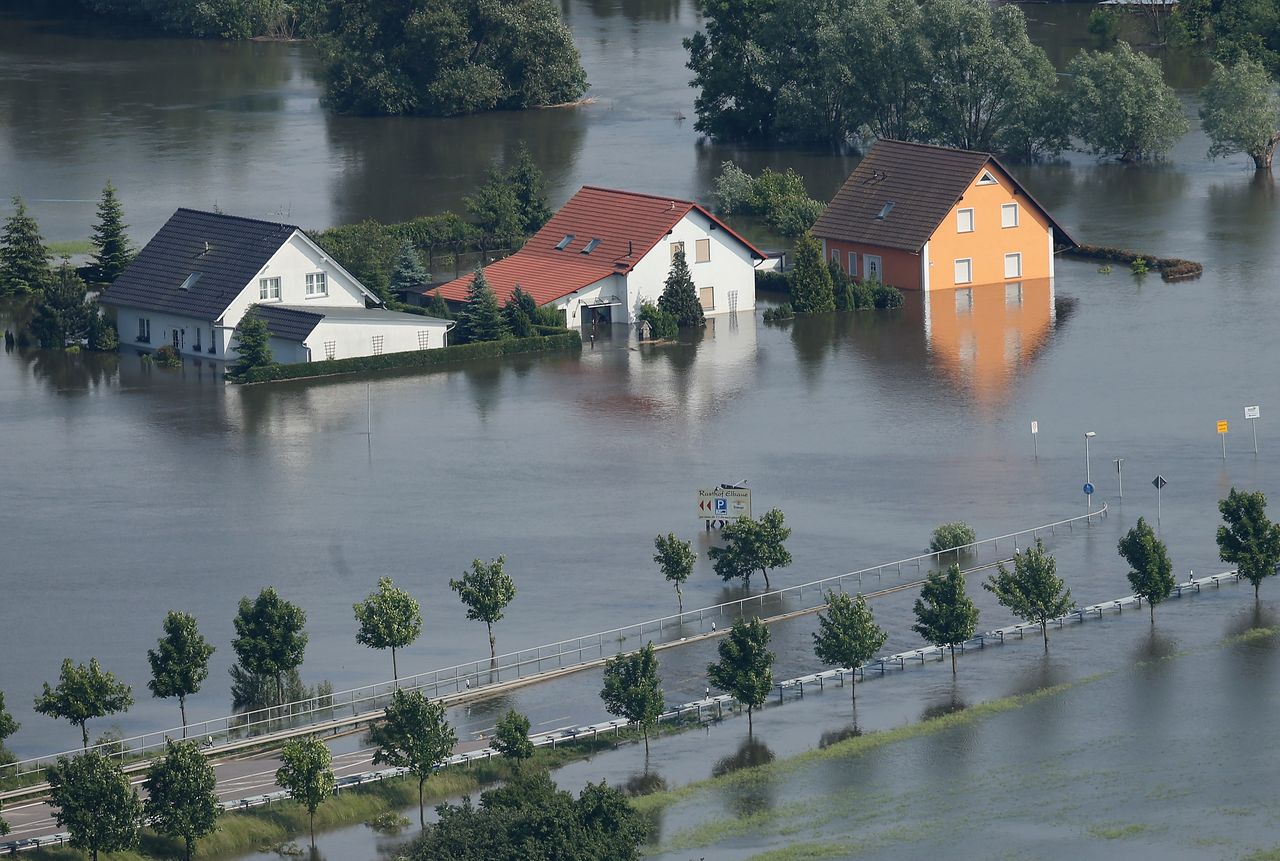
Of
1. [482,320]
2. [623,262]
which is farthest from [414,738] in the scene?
[623,262]

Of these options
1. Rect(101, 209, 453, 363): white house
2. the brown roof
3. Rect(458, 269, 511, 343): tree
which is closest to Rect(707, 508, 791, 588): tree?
Rect(101, 209, 453, 363): white house

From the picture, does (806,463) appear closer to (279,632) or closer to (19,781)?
(279,632)

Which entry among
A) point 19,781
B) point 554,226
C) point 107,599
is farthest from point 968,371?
point 19,781

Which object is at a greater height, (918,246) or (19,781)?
(918,246)

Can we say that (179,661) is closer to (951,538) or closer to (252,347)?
(951,538)

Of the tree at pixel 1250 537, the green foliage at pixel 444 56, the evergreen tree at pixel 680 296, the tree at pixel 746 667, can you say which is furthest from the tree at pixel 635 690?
the green foliage at pixel 444 56

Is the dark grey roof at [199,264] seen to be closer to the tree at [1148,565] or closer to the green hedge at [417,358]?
the green hedge at [417,358]
